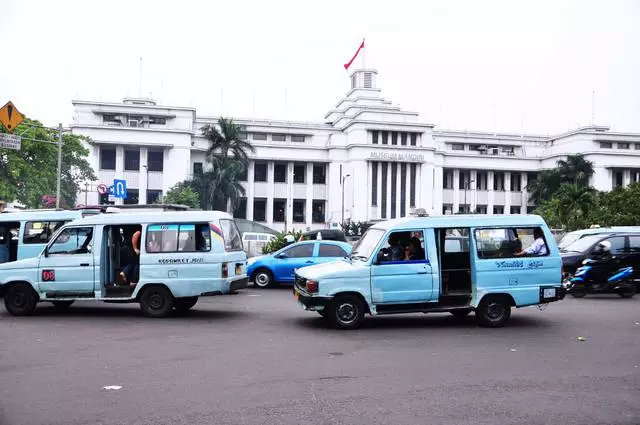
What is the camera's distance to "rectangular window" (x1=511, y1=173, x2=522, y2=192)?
74.0m

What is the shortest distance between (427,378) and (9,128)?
1512 centimetres

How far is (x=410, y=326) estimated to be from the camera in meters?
10.7

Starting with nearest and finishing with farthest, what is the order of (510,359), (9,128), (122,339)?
(510,359) → (122,339) → (9,128)

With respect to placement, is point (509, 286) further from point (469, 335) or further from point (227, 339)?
point (227, 339)

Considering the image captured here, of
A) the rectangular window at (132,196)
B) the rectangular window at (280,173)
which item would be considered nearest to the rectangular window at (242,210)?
the rectangular window at (280,173)

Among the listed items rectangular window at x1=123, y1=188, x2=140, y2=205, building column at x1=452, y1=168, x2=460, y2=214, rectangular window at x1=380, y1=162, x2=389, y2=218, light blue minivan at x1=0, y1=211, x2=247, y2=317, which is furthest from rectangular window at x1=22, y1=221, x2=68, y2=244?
building column at x1=452, y1=168, x2=460, y2=214

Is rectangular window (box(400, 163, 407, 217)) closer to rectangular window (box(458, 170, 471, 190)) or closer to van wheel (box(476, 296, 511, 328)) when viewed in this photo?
rectangular window (box(458, 170, 471, 190))

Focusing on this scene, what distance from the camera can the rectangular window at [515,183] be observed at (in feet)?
243

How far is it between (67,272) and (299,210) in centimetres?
5690

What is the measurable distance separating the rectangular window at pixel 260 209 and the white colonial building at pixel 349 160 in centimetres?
12

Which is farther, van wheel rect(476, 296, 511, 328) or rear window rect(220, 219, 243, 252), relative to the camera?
rear window rect(220, 219, 243, 252)

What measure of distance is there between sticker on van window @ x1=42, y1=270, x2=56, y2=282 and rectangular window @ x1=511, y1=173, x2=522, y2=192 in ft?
227

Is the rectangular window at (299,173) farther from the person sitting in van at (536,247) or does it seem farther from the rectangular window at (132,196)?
the person sitting in van at (536,247)

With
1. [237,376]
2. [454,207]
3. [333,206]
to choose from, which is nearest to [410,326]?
[237,376]
